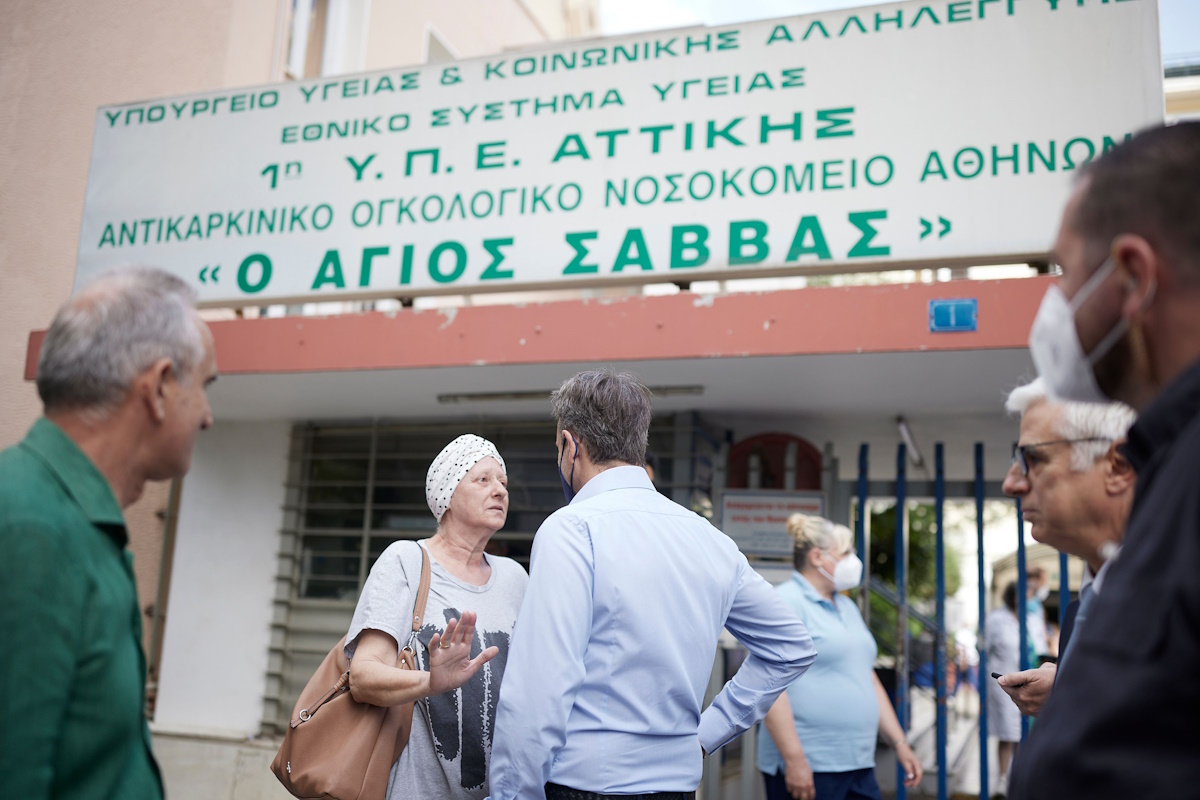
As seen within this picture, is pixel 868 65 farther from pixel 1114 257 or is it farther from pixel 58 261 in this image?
pixel 58 261

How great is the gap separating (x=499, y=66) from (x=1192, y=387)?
17.7ft

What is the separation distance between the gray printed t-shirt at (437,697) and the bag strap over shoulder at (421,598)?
15mm

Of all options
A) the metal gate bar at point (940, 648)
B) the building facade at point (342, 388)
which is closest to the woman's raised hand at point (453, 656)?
the building facade at point (342, 388)

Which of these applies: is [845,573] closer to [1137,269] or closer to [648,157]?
[648,157]

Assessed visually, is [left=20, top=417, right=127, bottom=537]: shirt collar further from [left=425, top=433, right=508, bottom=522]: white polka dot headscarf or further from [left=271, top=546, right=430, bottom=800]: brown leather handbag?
[left=425, top=433, right=508, bottom=522]: white polka dot headscarf

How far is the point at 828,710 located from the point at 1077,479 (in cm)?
234

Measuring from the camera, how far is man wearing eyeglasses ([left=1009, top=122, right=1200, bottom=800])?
3.32ft

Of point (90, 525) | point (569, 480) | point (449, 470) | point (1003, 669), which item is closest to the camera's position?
point (90, 525)

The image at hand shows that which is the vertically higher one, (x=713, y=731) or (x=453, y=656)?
(x=453, y=656)

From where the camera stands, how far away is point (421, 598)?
9.03 ft

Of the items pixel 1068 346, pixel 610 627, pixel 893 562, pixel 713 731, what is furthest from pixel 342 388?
pixel 893 562

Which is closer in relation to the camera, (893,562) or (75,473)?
(75,473)

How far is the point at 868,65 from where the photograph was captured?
5.19 m

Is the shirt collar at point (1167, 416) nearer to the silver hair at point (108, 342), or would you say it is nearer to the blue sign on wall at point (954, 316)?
the silver hair at point (108, 342)
